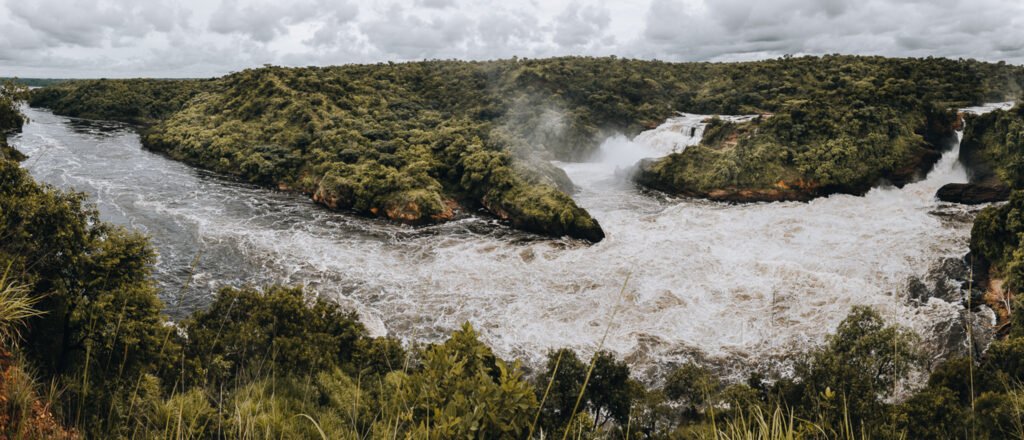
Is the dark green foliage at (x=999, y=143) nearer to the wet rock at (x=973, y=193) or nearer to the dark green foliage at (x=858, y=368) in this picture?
the wet rock at (x=973, y=193)

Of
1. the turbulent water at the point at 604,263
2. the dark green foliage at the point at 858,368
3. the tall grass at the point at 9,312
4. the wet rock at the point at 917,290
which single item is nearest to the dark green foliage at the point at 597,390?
the dark green foliage at the point at 858,368

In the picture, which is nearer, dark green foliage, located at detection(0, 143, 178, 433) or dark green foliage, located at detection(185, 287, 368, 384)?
dark green foliage, located at detection(0, 143, 178, 433)

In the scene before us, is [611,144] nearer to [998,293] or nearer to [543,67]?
[543,67]

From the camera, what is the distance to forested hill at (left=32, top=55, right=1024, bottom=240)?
36219 mm

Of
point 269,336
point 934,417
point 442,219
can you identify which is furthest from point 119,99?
point 934,417

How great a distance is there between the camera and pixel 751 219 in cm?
3269

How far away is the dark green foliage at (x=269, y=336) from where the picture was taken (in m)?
11.6

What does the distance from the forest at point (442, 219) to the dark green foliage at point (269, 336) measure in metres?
0.06

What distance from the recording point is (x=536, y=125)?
55094 mm

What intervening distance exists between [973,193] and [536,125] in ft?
119

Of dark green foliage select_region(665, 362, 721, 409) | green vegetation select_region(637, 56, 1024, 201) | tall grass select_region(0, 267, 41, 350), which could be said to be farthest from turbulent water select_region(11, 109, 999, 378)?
tall grass select_region(0, 267, 41, 350)

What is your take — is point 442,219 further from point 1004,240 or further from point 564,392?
point 1004,240

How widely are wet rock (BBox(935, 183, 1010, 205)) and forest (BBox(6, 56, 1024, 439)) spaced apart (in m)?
2.07

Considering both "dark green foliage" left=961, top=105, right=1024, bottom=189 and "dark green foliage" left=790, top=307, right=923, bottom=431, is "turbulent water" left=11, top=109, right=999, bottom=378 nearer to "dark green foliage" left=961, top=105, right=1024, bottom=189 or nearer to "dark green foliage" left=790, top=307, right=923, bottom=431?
"dark green foliage" left=961, top=105, right=1024, bottom=189
